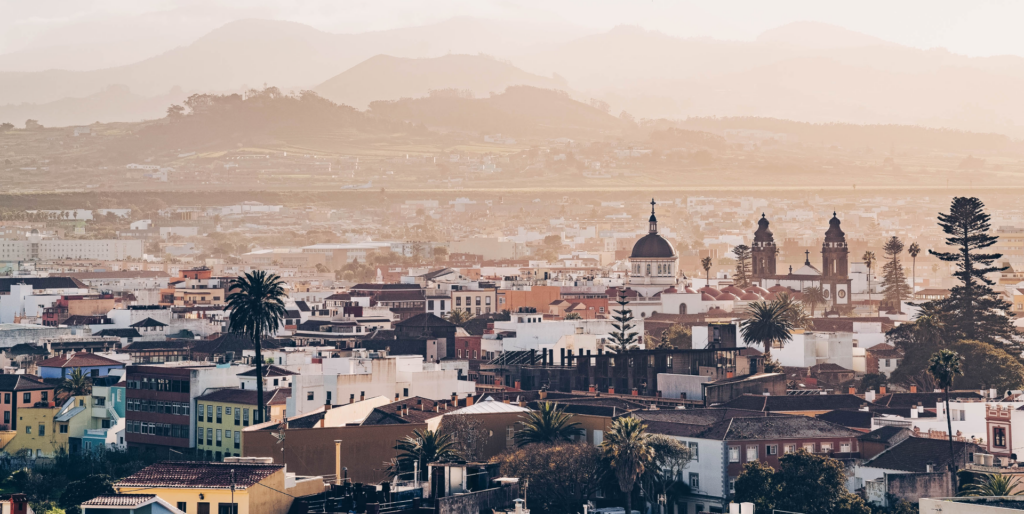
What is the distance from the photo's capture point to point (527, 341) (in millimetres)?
77812

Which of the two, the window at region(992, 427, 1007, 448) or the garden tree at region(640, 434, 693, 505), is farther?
the window at region(992, 427, 1007, 448)

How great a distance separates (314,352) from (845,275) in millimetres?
68896

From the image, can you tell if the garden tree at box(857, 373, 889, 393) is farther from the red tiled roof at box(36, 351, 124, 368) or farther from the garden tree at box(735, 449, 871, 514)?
the red tiled roof at box(36, 351, 124, 368)

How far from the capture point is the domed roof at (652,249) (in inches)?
4975

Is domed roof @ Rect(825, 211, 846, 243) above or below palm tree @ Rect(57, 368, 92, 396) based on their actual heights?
above

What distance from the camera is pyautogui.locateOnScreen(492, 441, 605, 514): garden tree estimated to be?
1714 inches

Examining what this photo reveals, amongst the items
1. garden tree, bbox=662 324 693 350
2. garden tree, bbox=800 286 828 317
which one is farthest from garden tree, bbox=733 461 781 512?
garden tree, bbox=800 286 828 317

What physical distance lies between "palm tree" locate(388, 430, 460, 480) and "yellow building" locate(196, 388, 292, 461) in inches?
360

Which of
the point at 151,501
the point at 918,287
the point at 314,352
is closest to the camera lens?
the point at 151,501

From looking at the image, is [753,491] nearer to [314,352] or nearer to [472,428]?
[472,428]

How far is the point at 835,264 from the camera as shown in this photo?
436 ft

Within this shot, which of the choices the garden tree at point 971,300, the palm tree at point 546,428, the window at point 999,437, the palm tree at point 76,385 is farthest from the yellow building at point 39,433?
the garden tree at point 971,300

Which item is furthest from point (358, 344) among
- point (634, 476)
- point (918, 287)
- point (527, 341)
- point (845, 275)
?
point (918, 287)

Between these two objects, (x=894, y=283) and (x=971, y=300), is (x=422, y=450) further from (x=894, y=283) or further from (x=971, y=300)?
(x=894, y=283)
